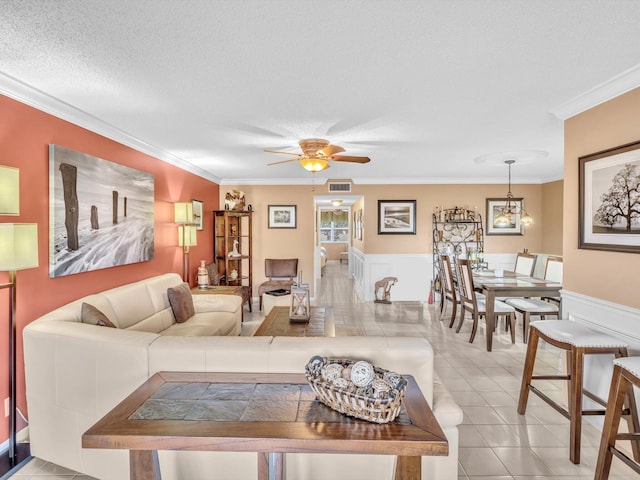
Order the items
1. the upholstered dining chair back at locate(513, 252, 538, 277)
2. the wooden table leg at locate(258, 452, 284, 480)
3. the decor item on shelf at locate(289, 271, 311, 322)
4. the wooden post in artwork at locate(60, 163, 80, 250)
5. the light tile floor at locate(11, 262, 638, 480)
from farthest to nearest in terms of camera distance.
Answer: the upholstered dining chair back at locate(513, 252, 538, 277), the decor item on shelf at locate(289, 271, 311, 322), the wooden post in artwork at locate(60, 163, 80, 250), the light tile floor at locate(11, 262, 638, 480), the wooden table leg at locate(258, 452, 284, 480)

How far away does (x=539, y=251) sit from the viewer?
687cm

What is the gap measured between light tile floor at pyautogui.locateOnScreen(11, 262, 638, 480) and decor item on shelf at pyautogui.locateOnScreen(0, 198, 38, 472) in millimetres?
145

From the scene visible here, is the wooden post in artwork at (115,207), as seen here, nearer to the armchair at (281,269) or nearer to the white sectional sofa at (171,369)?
the white sectional sofa at (171,369)

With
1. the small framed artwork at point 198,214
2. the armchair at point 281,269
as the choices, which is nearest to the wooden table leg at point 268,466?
the small framed artwork at point 198,214

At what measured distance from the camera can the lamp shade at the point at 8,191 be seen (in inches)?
72.5

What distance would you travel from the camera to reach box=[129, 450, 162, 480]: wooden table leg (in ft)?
4.33

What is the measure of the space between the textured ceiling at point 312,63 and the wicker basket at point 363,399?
161cm

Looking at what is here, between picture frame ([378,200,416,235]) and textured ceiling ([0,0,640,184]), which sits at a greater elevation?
textured ceiling ([0,0,640,184])

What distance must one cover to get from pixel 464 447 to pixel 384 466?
0.94m

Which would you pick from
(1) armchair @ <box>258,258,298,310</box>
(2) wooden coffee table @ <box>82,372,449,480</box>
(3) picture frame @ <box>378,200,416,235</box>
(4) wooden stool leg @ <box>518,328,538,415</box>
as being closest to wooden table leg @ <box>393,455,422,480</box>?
(2) wooden coffee table @ <box>82,372,449,480</box>

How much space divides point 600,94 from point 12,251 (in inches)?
152

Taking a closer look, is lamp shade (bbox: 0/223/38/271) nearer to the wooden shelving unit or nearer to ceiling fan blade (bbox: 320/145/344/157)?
ceiling fan blade (bbox: 320/145/344/157)

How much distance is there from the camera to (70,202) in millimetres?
2785

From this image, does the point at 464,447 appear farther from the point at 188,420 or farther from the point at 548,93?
the point at 548,93
